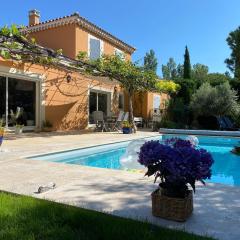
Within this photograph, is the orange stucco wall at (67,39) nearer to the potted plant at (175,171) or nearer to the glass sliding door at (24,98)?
the glass sliding door at (24,98)

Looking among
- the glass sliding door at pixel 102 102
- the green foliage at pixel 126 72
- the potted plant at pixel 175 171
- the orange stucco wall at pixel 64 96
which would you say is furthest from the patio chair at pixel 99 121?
the potted plant at pixel 175 171

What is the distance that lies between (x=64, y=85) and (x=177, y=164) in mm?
13724

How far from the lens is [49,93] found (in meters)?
15.4

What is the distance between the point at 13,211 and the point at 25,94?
1136cm

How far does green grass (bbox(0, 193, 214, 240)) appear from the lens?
308 centimetres

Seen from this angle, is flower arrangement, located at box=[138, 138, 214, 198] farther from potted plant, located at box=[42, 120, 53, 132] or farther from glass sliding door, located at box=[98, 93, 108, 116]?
glass sliding door, located at box=[98, 93, 108, 116]

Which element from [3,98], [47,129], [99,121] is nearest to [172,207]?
[3,98]

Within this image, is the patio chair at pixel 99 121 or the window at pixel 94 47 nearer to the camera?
the patio chair at pixel 99 121

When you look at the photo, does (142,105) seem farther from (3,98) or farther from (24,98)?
(3,98)

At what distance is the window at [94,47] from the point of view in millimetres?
19438

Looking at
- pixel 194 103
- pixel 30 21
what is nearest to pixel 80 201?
pixel 194 103

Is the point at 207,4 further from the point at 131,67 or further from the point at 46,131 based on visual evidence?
the point at 46,131

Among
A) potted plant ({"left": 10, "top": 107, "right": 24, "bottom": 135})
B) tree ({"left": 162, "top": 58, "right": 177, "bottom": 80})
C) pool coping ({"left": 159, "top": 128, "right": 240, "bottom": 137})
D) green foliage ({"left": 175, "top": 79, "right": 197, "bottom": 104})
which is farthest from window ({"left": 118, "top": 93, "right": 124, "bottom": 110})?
tree ({"left": 162, "top": 58, "right": 177, "bottom": 80})

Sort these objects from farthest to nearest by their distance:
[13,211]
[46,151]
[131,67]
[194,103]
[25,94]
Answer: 1. [194,103]
2. [131,67]
3. [25,94]
4. [46,151]
5. [13,211]
